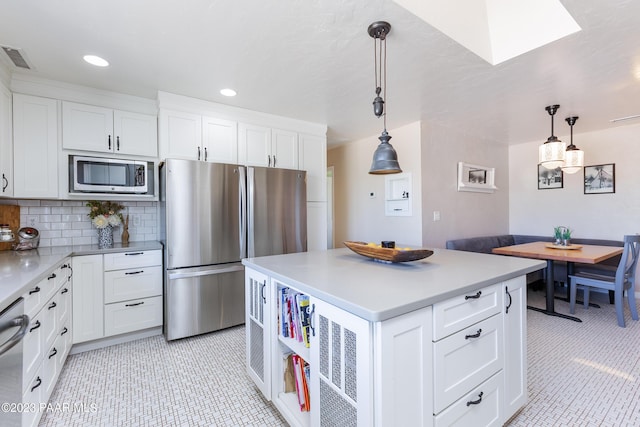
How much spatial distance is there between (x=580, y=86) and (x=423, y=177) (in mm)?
1626

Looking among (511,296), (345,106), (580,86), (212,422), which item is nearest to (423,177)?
(345,106)

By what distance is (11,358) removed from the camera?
3.94 ft

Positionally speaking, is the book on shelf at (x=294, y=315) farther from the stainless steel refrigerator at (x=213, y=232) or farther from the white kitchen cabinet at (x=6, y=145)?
the white kitchen cabinet at (x=6, y=145)

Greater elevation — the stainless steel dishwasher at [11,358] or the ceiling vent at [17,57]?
the ceiling vent at [17,57]

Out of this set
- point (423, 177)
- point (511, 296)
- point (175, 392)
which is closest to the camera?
point (511, 296)

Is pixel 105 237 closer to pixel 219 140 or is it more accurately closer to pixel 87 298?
pixel 87 298

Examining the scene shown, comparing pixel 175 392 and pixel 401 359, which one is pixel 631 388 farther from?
pixel 175 392

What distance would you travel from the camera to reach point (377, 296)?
1082 millimetres

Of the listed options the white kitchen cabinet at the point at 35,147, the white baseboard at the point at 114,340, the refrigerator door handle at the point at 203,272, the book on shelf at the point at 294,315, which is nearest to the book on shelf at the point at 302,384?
the book on shelf at the point at 294,315

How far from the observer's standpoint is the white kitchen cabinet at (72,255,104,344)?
2.35 m

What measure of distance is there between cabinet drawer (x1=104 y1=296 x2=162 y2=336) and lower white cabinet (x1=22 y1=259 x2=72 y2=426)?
283 millimetres

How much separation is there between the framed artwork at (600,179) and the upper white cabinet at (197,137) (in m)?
5.08

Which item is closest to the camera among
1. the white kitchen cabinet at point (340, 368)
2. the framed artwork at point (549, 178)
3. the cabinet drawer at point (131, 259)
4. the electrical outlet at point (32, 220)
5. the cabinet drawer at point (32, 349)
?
the white kitchen cabinet at point (340, 368)

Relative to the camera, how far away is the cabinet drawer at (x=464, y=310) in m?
1.15
